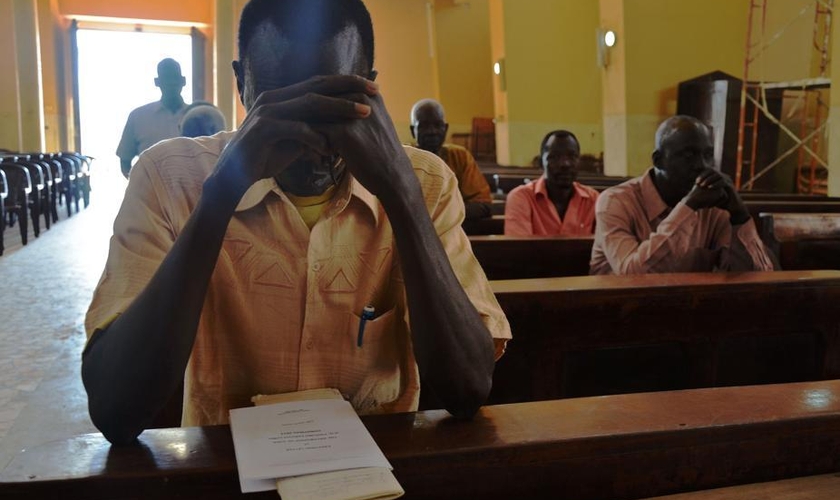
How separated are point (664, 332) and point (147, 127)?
4.14 m

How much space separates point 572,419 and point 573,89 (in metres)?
9.38

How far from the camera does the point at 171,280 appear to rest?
3.21 ft

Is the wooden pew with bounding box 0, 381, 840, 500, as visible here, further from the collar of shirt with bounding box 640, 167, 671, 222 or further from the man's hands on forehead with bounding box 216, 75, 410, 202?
the collar of shirt with bounding box 640, 167, 671, 222

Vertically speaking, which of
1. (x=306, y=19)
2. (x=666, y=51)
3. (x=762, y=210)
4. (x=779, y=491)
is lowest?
(x=779, y=491)

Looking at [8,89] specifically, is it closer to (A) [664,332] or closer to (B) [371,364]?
(A) [664,332]

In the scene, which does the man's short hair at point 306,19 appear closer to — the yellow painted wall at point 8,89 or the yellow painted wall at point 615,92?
the yellow painted wall at point 615,92

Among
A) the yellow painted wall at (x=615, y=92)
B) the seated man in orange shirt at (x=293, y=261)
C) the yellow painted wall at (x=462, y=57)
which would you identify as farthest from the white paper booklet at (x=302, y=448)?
the yellow painted wall at (x=462, y=57)

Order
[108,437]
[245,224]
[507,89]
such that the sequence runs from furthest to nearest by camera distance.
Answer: [507,89] < [245,224] < [108,437]

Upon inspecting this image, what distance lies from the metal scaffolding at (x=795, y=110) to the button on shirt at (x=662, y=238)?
18.5 feet

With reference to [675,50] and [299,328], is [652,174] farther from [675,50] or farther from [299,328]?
[675,50]

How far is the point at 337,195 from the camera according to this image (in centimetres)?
120

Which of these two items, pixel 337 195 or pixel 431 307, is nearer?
pixel 431 307

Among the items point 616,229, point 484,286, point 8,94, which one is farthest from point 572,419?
point 8,94

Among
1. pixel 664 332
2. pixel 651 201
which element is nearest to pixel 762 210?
pixel 651 201
